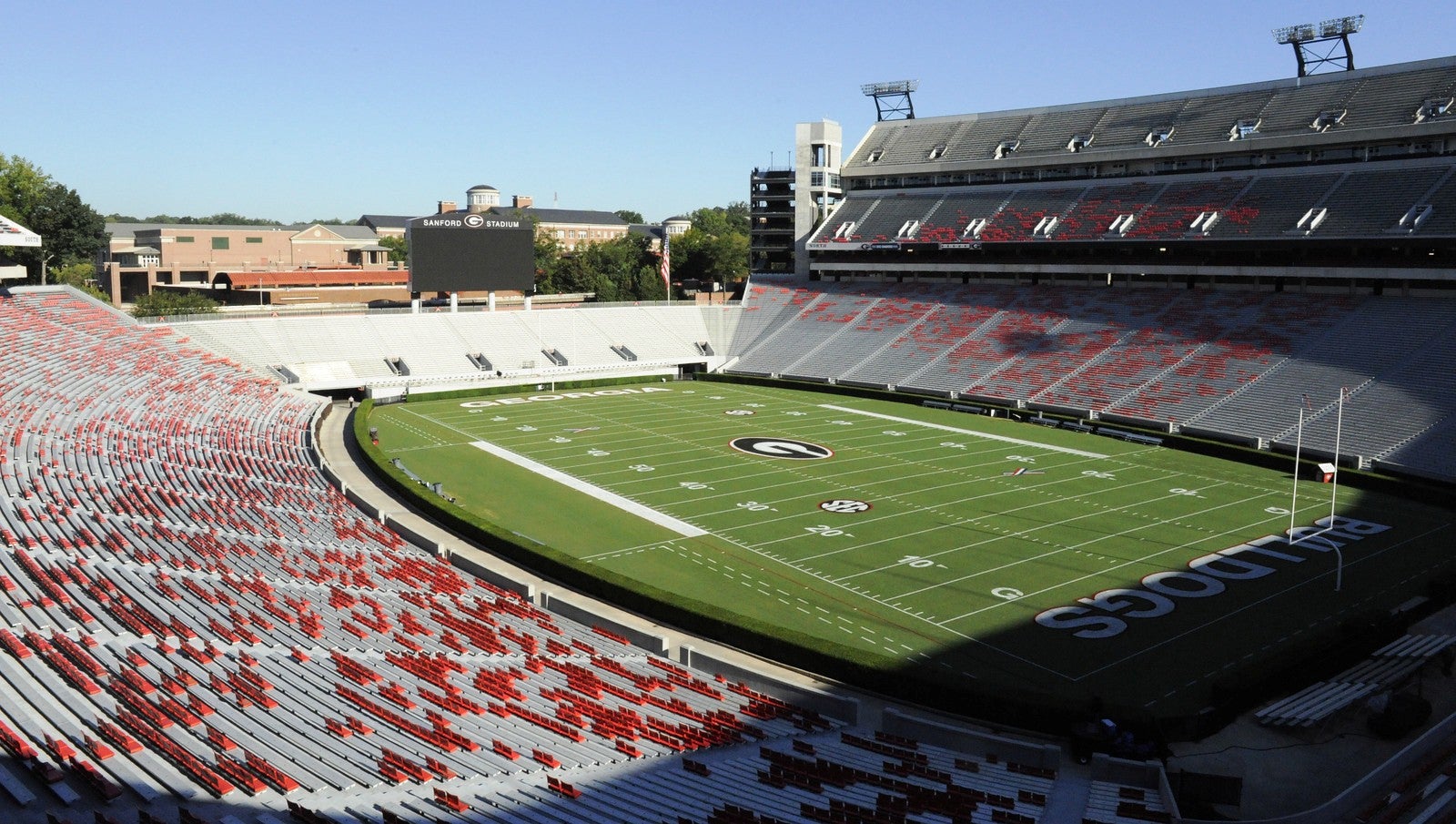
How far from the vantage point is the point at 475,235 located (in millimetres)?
51938

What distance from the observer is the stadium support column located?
66.9m

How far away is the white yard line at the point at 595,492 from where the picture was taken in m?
26.6

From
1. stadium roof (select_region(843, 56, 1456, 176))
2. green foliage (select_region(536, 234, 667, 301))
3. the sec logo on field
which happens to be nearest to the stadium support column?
stadium roof (select_region(843, 56, 1456, 176))

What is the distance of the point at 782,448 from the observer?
3644 centimetres

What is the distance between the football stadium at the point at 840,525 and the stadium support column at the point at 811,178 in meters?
8.48

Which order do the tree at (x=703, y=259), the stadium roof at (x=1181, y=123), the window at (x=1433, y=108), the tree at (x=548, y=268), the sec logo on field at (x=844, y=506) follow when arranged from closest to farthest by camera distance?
the sec logo on field at (x=844, y=506), the window at (x=1433, y=108), the stadium roof at (x=1181, y=123), the tree at (x=548, y=268), the tree at (x=703, y=259)

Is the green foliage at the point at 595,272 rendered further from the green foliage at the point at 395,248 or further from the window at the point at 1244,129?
the window at the point at 1244,129

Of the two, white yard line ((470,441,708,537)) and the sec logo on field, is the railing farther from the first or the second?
the sec logo on field

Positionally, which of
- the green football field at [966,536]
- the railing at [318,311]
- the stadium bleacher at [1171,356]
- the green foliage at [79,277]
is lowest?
the green football field at [966,536]

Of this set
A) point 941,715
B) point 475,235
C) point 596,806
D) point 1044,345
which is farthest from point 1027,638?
point 475,235

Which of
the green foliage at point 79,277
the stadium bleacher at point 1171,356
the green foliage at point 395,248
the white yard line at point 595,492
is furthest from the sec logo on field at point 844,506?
the green foliage at point 395,248

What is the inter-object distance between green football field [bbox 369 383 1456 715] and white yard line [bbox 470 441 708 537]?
0.11 metres

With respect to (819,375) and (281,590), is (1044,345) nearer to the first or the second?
(819,375)

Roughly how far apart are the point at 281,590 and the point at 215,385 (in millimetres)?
25971
